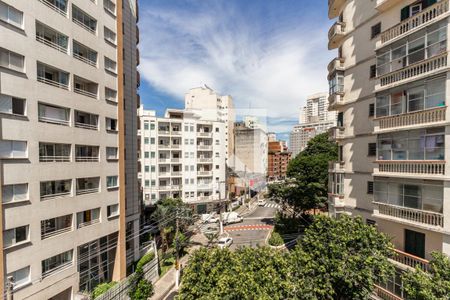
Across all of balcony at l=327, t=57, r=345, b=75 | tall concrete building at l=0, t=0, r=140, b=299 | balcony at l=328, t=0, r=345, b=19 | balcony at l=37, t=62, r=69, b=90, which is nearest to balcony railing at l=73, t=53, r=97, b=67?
tall concrete building at l=0, t=0, r=140, b=299

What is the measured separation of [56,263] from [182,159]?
95.0 ft

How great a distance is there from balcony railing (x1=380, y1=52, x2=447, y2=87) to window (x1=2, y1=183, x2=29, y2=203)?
958 inches

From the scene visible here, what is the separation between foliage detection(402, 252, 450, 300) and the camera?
912 cm

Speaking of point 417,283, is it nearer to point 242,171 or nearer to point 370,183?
point 370,183

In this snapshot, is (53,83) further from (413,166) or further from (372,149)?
(413,166)

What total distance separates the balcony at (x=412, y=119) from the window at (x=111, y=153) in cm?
2162

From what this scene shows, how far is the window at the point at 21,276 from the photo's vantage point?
12.9 metres

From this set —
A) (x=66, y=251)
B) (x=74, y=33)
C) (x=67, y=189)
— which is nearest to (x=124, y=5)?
(x=74, y=33)

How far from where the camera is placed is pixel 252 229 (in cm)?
3784

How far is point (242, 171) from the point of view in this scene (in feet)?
226

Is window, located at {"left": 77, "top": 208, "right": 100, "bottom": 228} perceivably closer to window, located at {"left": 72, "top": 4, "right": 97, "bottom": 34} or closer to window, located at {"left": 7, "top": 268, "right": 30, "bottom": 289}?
window, located at {"left": 7, "top": 268, "right": 30, "bottom": 289}

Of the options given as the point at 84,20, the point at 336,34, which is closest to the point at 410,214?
the point at 336,34

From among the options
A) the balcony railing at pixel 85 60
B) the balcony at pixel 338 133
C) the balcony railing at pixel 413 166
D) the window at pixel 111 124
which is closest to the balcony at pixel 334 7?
the balcony at pixel 338 133

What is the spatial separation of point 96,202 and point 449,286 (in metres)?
22.5
